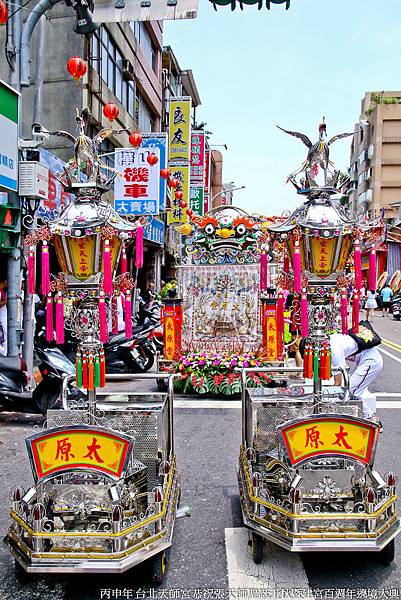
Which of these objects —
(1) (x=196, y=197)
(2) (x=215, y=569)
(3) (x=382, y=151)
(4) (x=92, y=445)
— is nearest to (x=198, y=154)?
(1) (x=196, y=197)

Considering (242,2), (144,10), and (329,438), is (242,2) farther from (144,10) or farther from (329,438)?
(329,438)

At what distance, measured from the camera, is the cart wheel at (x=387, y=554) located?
3.46m

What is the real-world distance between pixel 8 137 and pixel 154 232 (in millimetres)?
12265

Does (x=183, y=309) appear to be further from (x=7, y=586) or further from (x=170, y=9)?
(x=7, y=586)

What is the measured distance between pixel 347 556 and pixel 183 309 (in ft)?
21.0

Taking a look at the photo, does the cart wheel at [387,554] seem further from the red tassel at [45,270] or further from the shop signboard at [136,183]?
the shop signboard at [136,183]

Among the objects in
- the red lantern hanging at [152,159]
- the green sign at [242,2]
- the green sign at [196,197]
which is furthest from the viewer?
the green sign at [196,197]

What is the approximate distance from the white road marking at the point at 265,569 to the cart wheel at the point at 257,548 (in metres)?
0.04

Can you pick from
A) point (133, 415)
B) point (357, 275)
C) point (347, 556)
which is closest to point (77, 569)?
point (133, 415)

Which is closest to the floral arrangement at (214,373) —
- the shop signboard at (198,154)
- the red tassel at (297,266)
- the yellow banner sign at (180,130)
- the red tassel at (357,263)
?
the red tassel at (357,263)

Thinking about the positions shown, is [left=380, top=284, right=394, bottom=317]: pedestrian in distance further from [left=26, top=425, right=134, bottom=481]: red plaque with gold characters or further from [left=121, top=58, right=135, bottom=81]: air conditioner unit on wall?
[left=26, top=425, right=134, bottom=481]: red plaque with gold characters

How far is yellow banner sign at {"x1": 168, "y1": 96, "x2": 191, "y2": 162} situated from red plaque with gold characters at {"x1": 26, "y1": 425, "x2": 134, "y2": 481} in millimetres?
17204

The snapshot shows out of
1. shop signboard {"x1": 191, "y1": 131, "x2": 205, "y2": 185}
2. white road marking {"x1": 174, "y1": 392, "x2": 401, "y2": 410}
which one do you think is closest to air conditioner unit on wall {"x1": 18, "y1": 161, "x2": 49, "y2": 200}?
white road marking {"x1": 174, "y1": 392, "x2": 401, "y2": 410}

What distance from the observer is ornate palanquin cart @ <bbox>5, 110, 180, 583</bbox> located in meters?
3.12
